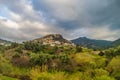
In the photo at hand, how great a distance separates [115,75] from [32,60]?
72.5 m

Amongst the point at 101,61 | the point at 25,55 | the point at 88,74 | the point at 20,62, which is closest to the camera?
the point at 88,74

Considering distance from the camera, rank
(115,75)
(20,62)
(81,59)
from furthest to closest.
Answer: (20,62) < (81,59) < (115,75)

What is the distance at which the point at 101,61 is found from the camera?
13662 cm

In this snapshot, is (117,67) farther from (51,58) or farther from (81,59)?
(51,58)

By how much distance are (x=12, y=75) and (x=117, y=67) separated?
5778 centimetres

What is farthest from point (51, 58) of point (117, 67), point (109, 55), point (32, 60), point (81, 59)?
point (117, 67)

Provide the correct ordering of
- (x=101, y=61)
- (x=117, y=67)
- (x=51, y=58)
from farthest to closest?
(x=51, y=58)
(x=101, y=61)
(x=117, y=67)

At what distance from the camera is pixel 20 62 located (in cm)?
17325

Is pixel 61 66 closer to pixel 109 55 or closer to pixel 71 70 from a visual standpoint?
pixel 71 70

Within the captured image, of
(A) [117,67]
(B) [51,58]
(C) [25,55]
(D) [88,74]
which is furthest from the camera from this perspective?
(C) [25,55]

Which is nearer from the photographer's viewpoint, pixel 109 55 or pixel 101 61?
pixel 101 61

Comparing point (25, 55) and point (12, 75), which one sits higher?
point (25, 55)

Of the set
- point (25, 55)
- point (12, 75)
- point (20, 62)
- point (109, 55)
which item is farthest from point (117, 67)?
point (25, 55)

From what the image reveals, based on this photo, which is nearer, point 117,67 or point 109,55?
point 117,67
